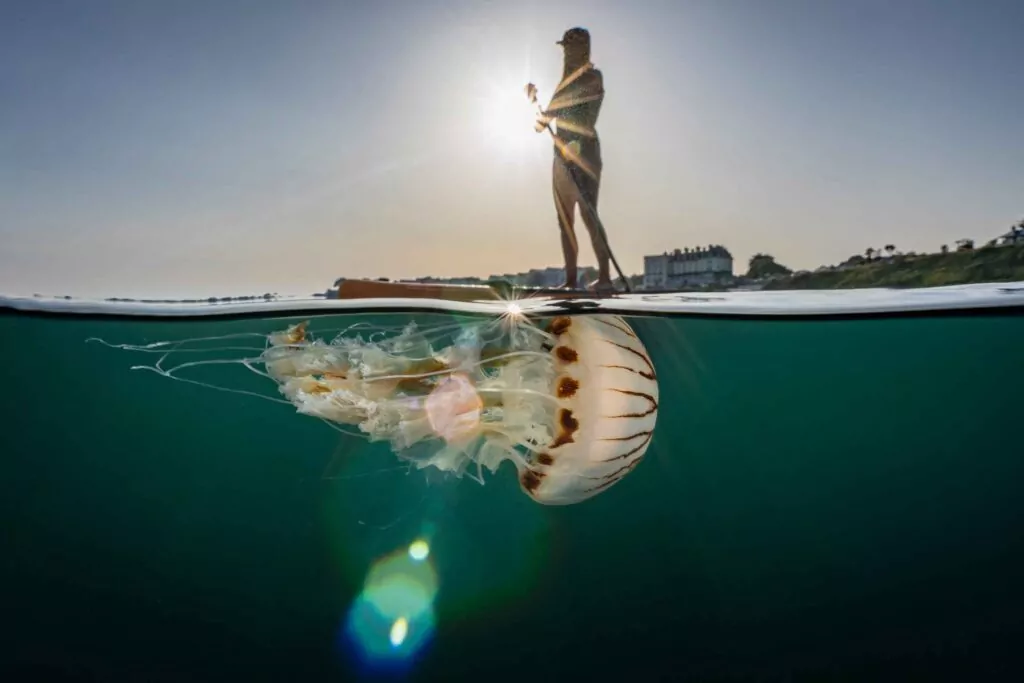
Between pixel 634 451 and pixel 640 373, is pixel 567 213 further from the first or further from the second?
pixel 634 451

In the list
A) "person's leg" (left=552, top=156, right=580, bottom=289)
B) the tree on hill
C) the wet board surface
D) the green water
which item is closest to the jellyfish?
"person's leg" (left=552, top=156, right=580, bottom=289)

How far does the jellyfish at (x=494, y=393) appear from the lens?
1992 millimetres

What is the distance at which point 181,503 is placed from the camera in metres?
17.5

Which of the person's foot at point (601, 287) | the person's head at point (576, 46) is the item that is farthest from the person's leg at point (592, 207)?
the person's head at point (576, 46)

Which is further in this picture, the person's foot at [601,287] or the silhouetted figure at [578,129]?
the person's foot at [601,287]

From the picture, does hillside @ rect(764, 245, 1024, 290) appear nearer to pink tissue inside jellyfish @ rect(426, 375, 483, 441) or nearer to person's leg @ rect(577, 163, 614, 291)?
person's leg @ rect(577, 163, 614, 291)

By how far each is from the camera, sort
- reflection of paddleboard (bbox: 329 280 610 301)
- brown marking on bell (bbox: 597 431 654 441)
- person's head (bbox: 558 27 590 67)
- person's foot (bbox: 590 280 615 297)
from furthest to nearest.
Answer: person's foot (bbox: 590 280 615 297), reflection of paddleboard (bbox: 329 280 610 301), person's head (bbox: 558 27 590 67), brown marking on bell (bbox: 597 431 654 441)

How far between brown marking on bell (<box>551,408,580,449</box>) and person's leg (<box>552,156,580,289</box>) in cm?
240

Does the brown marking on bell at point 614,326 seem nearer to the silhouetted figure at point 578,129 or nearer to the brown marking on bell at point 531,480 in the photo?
the brown marking on bell at point 531,480

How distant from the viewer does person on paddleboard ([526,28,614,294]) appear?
4.18 m

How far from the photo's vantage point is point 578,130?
14.0 feet

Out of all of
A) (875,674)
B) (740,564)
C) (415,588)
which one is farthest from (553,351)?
(740,564)

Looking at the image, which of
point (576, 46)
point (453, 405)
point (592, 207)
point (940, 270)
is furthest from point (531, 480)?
point (940, 270)

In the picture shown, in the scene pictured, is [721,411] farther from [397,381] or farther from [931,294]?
[397,381]
